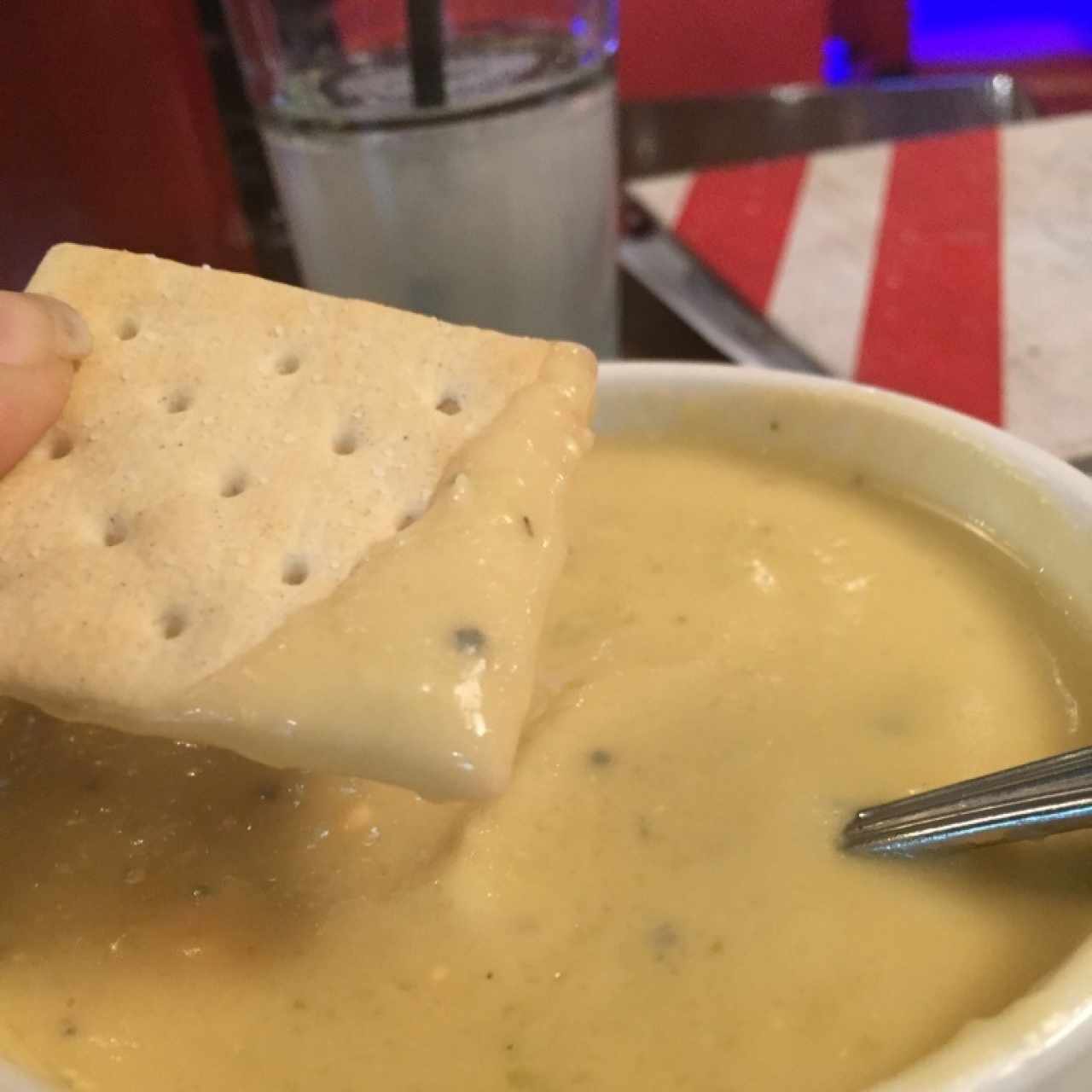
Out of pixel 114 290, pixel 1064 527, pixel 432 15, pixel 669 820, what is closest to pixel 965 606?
pixel 1064 527

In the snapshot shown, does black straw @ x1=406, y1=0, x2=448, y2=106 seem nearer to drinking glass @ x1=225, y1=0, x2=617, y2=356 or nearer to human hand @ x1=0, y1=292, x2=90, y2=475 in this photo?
drinking glass @ x1=225, y1=0, x2=617, y2=356

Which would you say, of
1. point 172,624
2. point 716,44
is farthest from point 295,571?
point 716,44

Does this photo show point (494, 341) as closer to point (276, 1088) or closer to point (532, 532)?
point (532, 532)

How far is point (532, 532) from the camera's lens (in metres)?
0.58

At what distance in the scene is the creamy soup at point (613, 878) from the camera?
1.80 feet

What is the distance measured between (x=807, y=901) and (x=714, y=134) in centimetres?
163

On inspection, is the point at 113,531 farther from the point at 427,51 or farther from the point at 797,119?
the point at 797,119

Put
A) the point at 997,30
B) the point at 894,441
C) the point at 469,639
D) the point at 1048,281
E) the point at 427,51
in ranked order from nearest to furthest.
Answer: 1. the point at 469,639
2. the point at 894,441
3. the point at 427,51
4. the point at 1048,281
5. the point at 997,30

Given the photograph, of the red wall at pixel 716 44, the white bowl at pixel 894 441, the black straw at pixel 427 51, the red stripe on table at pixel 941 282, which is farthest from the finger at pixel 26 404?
the red wall at pixel 716 44

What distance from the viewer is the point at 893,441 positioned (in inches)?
34.9

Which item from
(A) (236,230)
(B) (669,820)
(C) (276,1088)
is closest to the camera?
(C) (276,1088)

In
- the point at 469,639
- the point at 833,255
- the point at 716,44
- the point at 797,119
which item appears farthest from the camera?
the point at 716,44

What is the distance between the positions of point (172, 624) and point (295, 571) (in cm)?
6

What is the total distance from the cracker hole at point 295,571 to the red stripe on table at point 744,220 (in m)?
0.92
